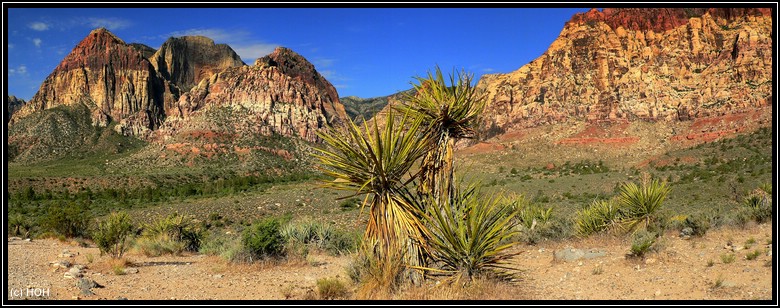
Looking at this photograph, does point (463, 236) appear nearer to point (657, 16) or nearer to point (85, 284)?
point (85, 284)

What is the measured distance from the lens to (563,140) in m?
67.7

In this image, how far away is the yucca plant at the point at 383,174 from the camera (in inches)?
271

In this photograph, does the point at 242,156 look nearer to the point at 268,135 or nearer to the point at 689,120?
the point at 268,135

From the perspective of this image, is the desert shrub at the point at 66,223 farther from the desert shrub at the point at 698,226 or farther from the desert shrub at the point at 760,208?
the desert shrub at the point at 760,208

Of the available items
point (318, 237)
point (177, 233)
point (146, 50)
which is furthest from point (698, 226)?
point (146, 50)

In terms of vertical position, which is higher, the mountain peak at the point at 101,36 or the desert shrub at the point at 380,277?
the mountain peak at the point at 101,36

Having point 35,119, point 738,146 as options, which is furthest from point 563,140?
point 35,119

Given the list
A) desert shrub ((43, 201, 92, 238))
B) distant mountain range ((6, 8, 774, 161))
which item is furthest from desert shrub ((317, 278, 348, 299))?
distant mountain range ((6, 8, 774, 161))

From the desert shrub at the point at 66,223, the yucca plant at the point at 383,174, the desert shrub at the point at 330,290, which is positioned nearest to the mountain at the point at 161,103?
the desert shrub at the point at 66,223

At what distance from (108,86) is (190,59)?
44.8 m

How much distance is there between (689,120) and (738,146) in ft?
60.1

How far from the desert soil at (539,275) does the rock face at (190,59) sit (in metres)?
160

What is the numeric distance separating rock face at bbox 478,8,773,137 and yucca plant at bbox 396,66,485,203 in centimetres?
6680

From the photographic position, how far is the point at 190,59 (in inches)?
6663
